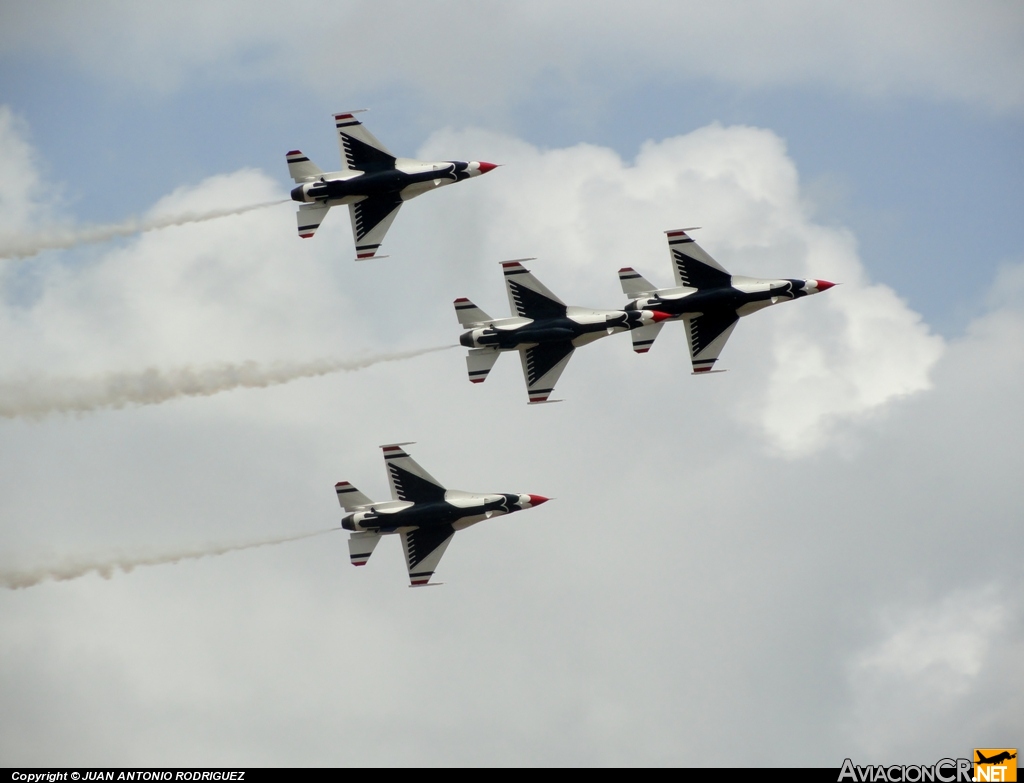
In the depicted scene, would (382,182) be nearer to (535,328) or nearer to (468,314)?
(468,314)

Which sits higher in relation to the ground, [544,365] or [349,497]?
[544,365]

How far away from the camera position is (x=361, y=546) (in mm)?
127562

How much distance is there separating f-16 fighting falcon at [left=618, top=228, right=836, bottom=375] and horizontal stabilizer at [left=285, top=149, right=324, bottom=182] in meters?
19.0

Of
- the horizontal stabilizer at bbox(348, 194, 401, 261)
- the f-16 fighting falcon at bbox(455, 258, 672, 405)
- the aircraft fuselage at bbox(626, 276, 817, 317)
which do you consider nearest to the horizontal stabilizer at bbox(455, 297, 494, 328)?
the f-16 fighting falcon at bbox(455, 258, 672, 405)

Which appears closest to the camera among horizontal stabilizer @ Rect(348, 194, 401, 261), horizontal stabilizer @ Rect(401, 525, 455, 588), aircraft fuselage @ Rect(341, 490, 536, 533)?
aircraft fuselage @ Rect(341, 490, 536, 533)

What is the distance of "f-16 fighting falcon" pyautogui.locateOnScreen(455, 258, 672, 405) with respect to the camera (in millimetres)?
128250

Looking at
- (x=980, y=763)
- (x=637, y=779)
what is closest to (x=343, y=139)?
(x=637, y=779)

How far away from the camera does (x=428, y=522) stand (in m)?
128

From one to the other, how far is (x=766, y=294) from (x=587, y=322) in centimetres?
1091

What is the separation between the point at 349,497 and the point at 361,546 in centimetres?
291

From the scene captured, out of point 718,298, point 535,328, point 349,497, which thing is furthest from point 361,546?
point 718,298

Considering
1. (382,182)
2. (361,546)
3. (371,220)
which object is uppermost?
(382,182)

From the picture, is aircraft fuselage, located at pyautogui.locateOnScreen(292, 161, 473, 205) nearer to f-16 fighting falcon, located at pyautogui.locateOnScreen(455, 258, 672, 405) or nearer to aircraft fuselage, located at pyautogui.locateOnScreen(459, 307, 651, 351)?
f-16 fighting falcon, located at pyautogui.locateOnScreen(455, 258, 672, 405)

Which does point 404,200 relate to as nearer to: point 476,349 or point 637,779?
point 476,349
